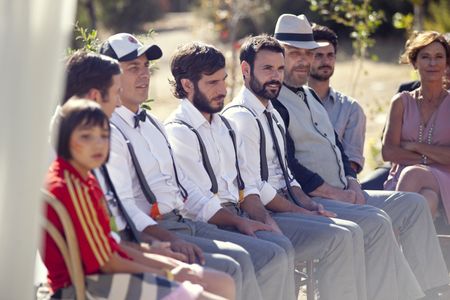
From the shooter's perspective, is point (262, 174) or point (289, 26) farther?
point (289, 26)

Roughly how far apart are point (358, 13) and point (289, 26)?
3977 mm

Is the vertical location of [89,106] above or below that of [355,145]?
above

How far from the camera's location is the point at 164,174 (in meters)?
5.11

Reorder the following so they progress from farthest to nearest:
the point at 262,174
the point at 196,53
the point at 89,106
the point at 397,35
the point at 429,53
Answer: the point at 397,35
the point at 429,53
the point at 262,174
the point at 196,53
the point at 89,106

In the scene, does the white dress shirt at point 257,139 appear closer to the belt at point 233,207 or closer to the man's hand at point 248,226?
the belt at point 233,207

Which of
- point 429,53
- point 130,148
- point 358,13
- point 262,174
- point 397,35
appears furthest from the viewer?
point 397,35

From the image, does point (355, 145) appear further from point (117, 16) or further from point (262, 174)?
point (117, 16)

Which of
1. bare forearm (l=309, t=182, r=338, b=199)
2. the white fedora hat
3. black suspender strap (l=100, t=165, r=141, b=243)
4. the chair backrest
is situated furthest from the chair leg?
the chair backrest

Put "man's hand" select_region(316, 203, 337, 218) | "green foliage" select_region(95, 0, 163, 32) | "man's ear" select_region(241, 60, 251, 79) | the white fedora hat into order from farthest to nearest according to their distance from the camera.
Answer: "green foliage" select_region(95, 0, 163, 32) < the white fedora hat < "man's ear" select_region(241, 60, 251, 79) < "man's hand" select_region(316, 203, 337, 218)

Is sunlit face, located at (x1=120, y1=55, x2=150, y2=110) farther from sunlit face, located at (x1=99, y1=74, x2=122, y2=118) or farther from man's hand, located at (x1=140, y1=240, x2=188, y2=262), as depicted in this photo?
man's hand, located at (x1=140, y1=240, x2=188, y2=262)

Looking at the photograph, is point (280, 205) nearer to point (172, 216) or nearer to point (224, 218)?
point (224, 218)

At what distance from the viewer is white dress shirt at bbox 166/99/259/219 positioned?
537 centimetres

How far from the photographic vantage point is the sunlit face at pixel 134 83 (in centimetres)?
511

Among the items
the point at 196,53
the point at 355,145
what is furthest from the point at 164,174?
the point at 355,145
